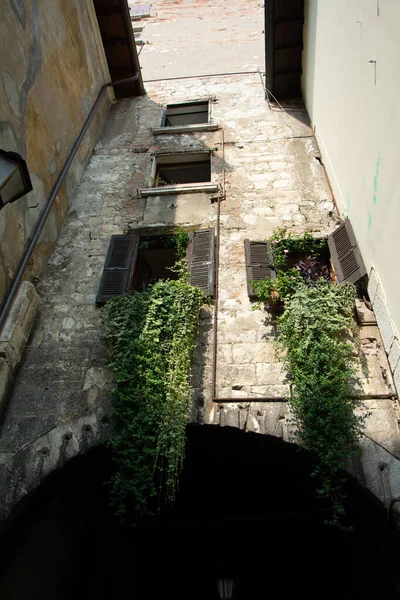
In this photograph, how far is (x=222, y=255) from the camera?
241 inches

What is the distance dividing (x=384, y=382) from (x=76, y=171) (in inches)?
217

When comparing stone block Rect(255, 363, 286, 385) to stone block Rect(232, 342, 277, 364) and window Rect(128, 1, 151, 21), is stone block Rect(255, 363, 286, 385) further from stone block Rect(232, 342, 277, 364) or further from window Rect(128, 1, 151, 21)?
window Rect(128, 1, 151, 21)

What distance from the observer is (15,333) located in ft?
16.9

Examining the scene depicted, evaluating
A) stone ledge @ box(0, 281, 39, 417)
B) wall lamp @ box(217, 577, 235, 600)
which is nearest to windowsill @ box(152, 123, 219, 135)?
stone ledge @ box(0, 281, 39, 417)

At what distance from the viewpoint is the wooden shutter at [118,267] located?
19.1ft

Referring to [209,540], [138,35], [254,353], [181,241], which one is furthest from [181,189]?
[138,35]

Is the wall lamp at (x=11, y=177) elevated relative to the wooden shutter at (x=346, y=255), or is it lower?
lower

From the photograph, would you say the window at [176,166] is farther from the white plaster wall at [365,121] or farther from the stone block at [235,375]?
the stone block at [235,375]

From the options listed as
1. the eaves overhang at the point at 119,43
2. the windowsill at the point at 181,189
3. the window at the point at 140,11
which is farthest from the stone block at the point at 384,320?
the window at the point at 140,11

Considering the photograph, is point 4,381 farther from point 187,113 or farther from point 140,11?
point 140,11

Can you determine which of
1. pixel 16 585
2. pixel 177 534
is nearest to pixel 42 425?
pixel 16 585

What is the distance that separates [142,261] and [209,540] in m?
3.98

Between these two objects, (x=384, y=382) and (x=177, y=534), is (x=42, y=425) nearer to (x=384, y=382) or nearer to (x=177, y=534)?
(x=177, y=534)

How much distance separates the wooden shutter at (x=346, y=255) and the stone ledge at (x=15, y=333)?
357 centimetres
